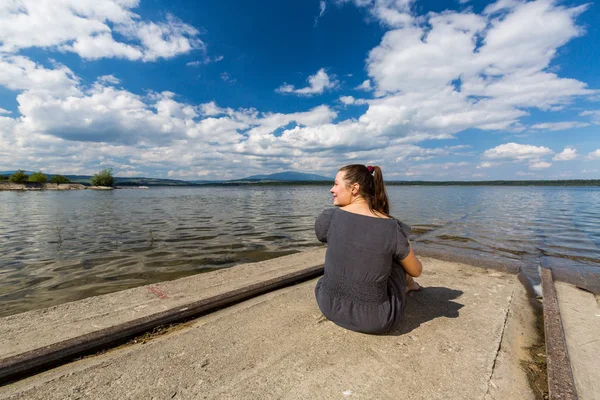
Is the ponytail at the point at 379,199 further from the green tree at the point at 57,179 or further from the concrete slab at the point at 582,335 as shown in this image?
the green tree at the point at 57,179

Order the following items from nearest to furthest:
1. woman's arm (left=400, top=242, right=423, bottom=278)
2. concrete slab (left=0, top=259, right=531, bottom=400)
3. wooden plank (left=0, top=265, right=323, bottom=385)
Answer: concrete slab (left=0, top=259, right=531, bottom=400) < wooden plank (left=0, top=265, right=323, bottom=385) < woman's arm (left=400, top=242, right=423, bottom=278)

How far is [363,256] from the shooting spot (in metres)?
2.87

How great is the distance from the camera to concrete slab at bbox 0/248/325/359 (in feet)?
9.47

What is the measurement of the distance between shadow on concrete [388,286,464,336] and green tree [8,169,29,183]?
14251cm

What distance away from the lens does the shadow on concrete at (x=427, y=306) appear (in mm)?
3398

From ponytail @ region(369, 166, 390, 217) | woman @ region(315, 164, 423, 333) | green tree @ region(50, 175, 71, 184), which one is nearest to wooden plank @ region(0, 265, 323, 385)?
woman @ region(315, 164, 423, 333)

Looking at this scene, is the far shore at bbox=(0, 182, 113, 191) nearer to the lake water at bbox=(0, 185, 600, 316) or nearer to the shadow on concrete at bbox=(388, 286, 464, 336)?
the lake water at bbox=(0, 185, 600, 316)

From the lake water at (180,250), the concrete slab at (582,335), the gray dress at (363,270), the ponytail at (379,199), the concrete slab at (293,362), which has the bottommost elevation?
the lake water at (180,250)

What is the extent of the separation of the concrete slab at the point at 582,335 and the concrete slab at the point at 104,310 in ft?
12.3

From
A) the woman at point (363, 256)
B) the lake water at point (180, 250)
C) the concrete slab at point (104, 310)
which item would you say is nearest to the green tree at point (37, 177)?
the lake water at point (180, 250)

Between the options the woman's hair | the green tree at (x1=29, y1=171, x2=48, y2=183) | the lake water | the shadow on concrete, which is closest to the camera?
the woman's hair

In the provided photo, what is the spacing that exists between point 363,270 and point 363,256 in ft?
0.51

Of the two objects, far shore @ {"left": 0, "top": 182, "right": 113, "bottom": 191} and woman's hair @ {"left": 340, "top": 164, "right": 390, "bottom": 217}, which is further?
far shore @ {"left": 0, "top": 182, "right": 113, "bottom": 191}

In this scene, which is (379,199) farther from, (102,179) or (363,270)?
(102,179)
